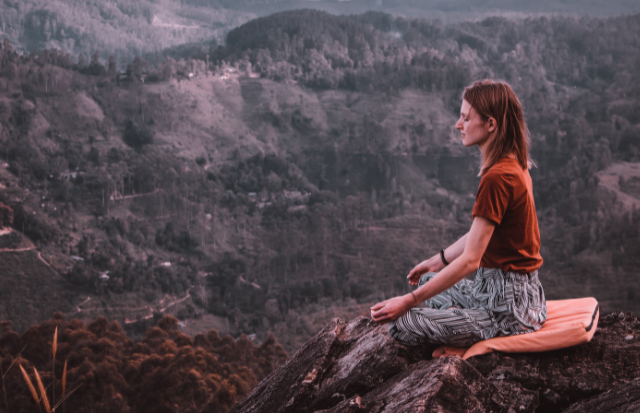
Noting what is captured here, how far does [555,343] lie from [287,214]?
123 feet

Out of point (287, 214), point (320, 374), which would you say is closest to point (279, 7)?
point (287, 214)

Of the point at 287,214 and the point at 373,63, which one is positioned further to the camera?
the point at 373,63

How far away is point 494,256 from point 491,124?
24.5 inches

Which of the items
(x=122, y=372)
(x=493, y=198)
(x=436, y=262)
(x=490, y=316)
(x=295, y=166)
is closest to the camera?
(x=493, y=198)

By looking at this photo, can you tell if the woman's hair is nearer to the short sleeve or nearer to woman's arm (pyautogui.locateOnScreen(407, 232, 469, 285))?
the short sleeve

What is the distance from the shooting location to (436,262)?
2.98m

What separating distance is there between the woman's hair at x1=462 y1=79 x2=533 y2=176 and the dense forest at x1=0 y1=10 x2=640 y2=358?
1942cm

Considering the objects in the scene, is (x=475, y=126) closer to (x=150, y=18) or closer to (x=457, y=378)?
(x=457, y=378)

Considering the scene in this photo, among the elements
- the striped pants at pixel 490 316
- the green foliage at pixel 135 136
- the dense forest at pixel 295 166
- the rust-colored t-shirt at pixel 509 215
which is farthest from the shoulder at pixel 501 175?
the green foliage at pixel 135 136

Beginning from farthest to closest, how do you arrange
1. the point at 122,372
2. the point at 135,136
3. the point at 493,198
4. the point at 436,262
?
the point at 135,136 < the point at 122,372 < the point at 436,262 < the point at 493,198

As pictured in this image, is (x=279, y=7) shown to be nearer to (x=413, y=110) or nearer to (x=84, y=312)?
(x=413, y=110)

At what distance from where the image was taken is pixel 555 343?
246 cm

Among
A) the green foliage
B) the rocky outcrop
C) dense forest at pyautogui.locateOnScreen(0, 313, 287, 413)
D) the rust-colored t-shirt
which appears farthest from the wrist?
the green foliage

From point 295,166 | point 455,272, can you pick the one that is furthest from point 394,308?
point 295,166
